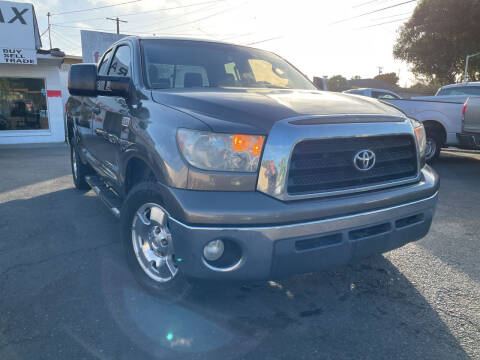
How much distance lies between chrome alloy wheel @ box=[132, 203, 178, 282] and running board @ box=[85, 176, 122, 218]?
1.91 ft

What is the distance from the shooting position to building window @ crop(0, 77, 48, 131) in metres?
14.2

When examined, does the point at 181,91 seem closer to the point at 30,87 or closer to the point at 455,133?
the point at 455,133

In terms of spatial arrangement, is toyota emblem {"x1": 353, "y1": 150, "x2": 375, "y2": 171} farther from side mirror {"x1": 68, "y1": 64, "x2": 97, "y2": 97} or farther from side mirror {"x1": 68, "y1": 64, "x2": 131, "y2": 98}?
side mirror {"x1": 68, "y1": 64, "x2": 97, "y2": 97}

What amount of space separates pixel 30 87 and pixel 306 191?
1518 centimetres

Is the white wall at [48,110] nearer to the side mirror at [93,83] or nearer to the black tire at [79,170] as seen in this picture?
the black tire at [79,170]

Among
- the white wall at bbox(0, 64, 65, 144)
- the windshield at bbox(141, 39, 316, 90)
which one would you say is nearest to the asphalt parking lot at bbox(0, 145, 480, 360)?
the windshield at bbox(141, 39, 316, 90)

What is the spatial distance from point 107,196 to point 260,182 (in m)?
2.15

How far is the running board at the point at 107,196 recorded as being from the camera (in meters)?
3.30

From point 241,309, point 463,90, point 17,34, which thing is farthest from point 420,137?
point 17,34

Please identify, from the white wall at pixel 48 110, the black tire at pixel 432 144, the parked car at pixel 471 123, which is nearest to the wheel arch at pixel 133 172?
the parked car at pixel 471 123

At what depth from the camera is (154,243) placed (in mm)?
2604

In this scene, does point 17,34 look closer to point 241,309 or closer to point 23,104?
point 23,104

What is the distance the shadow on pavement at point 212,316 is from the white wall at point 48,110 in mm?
12595

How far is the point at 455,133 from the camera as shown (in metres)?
7.95
